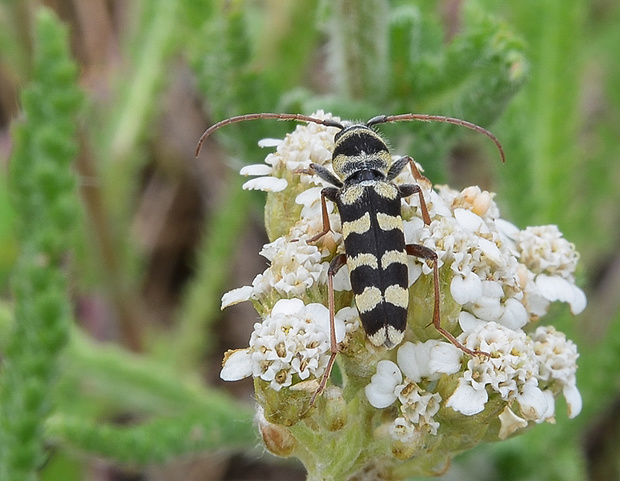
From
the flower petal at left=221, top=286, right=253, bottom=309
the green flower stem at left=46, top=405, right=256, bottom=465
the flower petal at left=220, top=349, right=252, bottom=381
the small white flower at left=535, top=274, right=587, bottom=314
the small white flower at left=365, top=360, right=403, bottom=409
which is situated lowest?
the green flower stem at left=46, top=405, right=256, bottom=465

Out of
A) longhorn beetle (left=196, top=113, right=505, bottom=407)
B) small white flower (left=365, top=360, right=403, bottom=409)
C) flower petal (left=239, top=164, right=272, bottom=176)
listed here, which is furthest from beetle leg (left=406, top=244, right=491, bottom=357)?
flower petal (left=239, top=164, right=272, bottom=176)

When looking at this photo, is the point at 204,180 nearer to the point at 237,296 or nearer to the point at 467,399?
the point at 237,296

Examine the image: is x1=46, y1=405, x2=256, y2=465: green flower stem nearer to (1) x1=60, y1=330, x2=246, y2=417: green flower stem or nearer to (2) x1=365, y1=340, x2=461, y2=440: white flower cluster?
(1) x1=60, y1=330, x2=246, y2=417: green flower stem

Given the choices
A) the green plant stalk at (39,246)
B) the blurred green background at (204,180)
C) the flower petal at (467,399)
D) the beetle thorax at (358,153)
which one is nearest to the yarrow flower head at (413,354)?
the flower petal at (467,399)

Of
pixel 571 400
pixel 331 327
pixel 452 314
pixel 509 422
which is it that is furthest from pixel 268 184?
pixel 571 400

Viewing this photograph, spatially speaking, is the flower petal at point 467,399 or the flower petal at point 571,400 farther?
the flower petal at point 571,400

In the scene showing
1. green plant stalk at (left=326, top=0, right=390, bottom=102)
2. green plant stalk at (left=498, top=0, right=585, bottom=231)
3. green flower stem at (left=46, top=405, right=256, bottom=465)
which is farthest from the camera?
green plant stalk at (left=498, top=0, right=585, bottom=231)

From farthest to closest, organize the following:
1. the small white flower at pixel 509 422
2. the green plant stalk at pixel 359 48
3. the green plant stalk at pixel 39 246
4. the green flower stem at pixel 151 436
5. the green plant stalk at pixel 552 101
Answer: the green plant stalk at pixel 552 101 → the green plant stalk at pixel 359 48 → the green flower stem at pixel 151 436 → the green plant stalk at pixel 39 246 → the small white flower at pixel 509 422

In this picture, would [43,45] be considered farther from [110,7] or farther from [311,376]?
[110,7]

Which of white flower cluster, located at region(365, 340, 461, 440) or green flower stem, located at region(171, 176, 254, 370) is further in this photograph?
green flower stem, located at region(171, 176, 254, 370)

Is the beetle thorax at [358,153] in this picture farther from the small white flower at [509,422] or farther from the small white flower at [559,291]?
the small white flower at [509,422]
